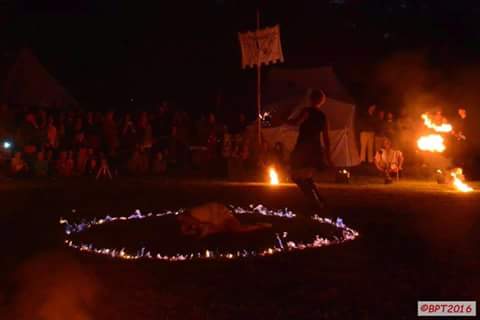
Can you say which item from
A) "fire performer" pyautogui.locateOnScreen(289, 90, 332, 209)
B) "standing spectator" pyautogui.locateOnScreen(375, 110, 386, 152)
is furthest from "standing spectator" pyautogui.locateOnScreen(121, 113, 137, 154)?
"fire performer" pyautogui.locateOnScreen(289, 90, 332, 209)

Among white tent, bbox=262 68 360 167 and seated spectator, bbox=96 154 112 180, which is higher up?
white tent, bbox=262 68 360 167

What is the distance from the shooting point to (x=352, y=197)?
13672 mm

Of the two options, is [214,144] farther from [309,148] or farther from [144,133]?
[309,148]

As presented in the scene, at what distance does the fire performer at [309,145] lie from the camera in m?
9.97

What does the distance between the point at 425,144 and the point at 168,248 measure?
12.3 meters

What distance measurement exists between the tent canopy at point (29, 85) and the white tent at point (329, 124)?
7321mm

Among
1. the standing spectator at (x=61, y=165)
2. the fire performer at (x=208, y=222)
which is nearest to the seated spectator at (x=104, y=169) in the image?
the standing spectator at (x=61, y=165)

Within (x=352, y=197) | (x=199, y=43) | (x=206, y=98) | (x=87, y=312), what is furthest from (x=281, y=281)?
(x=199, y=43)

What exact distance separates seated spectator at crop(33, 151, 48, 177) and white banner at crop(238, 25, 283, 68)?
6.41 m

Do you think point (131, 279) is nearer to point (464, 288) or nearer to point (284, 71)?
point (464, 288)

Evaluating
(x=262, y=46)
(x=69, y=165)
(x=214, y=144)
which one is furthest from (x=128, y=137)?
(x=262, y=46)

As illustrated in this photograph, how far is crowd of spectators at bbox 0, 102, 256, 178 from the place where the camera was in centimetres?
1803

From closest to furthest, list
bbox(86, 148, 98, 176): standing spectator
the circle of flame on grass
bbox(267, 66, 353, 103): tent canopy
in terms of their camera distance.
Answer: the circle of flame on grass → bbox(86, 148, 98, 176): standing spectator → bbox(267, 66, 353, 103): tent canopy

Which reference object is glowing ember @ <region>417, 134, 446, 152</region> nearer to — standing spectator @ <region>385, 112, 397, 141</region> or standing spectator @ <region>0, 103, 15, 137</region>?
standing spectator @ <region>385, 112, 397, 141</region>
